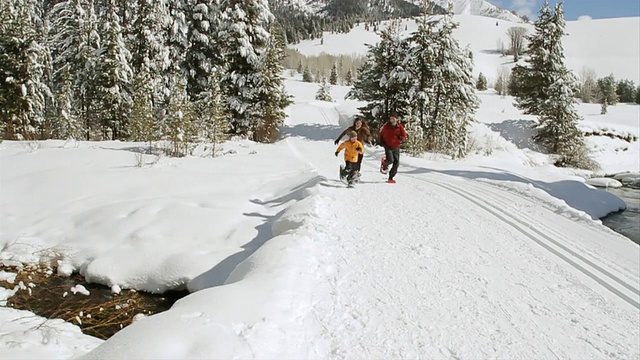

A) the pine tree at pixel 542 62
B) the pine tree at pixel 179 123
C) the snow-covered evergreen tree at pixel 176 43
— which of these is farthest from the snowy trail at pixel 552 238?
the pine tree at pixel 542 62

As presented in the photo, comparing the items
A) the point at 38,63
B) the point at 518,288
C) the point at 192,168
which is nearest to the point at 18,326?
the point at 518,288

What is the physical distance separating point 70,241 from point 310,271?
5.16 metres

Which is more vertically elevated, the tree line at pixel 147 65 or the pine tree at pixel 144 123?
the tree line at pixel 147 65

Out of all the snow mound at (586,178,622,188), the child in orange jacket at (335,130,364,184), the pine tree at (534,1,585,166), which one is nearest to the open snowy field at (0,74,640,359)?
the child in orange jacket at (335,130,364,184)

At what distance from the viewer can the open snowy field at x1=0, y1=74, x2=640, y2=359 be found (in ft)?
11.5

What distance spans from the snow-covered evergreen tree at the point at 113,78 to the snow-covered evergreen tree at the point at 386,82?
1552 centimetres

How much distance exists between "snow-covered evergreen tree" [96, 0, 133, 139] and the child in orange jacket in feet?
63.1

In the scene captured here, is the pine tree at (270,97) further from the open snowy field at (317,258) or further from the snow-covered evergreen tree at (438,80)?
the open snowy field at (317,258)

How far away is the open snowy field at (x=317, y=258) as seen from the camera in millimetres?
3498

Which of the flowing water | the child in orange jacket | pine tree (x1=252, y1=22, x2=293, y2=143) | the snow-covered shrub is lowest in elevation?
the flowing water

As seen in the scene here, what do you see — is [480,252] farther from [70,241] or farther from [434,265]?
[70,241]

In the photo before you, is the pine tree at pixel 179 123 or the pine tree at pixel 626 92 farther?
the pine tree at pixel 626 92

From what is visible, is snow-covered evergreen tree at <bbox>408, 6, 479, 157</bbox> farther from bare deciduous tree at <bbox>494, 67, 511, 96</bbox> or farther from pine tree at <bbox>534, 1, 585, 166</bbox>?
bare deciduous tree at <bbox>494, 67, 511, 96</bbox>

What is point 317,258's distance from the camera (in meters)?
5.16
